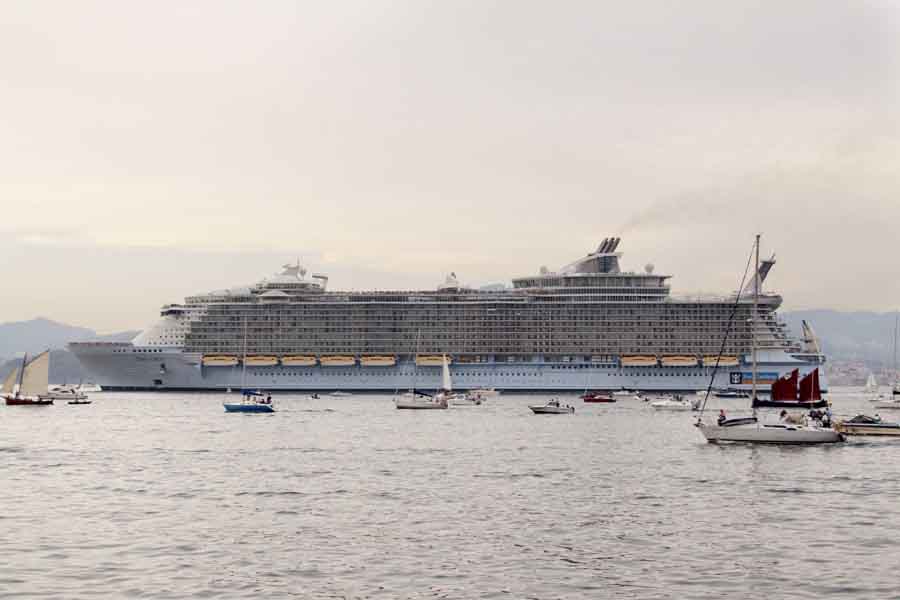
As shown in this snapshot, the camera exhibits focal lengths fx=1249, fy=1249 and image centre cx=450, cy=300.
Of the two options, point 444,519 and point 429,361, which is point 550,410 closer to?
point 429,361

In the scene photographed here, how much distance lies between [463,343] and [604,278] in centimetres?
2060

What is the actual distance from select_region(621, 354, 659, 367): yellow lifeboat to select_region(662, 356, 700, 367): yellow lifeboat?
1.18 m

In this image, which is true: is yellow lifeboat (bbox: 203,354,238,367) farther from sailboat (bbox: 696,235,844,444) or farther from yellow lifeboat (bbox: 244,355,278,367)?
sailboat (bbox: 696,235,844,444)

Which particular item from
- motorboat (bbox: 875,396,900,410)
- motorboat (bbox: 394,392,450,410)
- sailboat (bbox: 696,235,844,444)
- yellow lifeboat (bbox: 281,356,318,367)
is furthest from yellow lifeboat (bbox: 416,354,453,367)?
sailboat (bbox: 696,235,844,444)

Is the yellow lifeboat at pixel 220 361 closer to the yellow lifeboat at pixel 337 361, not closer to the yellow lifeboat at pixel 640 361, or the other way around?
the yellow lifeboat at pixel 337 361

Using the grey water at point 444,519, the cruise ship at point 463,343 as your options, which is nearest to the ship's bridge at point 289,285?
the cruise ship at point 463,343

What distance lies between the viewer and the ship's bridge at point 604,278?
156875 millimetres

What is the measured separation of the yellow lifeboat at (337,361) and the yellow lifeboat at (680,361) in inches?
1468

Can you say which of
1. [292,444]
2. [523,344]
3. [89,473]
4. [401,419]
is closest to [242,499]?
[89,473]

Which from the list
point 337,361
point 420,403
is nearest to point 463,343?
point 337,361

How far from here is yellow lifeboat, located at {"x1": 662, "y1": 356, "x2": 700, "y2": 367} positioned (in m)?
149

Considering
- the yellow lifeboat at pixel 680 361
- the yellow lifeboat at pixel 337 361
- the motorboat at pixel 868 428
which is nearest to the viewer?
the motorboat at pixel 868 428

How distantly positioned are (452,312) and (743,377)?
3582 centimetres

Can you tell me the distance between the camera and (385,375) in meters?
150
